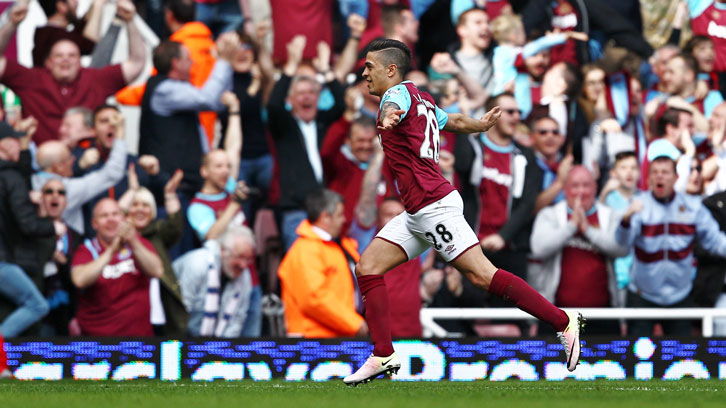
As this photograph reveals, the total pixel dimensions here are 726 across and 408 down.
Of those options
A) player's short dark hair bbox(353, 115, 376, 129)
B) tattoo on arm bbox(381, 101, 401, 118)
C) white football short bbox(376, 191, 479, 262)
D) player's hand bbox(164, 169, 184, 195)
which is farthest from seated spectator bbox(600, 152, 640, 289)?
tattoo on arm bbox(381, 101, 401, 118)

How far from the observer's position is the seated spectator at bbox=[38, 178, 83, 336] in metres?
10.1

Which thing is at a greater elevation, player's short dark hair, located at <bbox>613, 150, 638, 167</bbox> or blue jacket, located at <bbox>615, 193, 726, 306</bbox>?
player's short dark hair, located at <bbox>613, 150, 638, 167</bbox>

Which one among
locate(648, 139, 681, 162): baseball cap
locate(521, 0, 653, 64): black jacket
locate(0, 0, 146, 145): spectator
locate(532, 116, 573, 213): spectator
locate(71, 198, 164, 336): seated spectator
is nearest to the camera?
locate(71, 198, 164, 336): seated spectator

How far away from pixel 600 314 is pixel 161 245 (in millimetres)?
3887

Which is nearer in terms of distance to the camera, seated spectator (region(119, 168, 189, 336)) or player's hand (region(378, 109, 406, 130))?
player's hand (region(378, 109, 406, 130))

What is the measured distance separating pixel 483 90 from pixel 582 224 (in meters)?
1.79

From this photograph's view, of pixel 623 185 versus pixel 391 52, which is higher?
pixel 391 52

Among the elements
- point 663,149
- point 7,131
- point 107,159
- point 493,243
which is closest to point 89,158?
point 107,159

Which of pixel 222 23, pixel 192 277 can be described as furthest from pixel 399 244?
pixel 222 23

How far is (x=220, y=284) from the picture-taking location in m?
10.4

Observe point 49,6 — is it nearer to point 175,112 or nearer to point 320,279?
point 175,112

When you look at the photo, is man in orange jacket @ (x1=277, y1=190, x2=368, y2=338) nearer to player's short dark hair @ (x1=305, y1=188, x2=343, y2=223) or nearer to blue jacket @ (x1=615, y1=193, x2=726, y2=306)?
player's short dark hair @ (x1=305, y1=188, x2=343, y2=223)

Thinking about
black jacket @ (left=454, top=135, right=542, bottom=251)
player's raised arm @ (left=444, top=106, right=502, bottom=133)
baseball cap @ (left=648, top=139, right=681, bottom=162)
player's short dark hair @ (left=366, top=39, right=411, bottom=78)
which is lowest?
black jacket @ (left=454, top=135, right=542, bottom=251)

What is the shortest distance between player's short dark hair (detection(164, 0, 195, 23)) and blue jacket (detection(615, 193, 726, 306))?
4520mm
